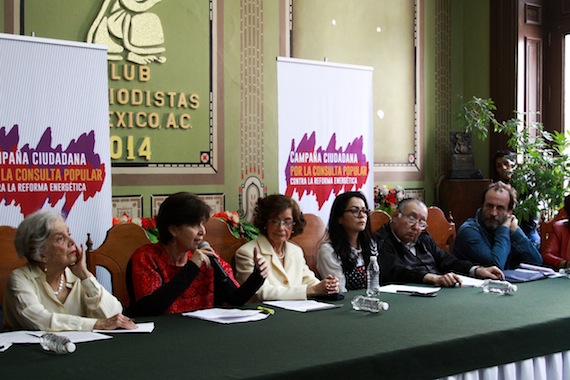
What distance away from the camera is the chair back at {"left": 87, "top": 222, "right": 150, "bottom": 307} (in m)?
4.05

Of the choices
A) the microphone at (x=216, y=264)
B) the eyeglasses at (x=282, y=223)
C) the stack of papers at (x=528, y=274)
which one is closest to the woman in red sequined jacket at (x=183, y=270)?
the microphone at (x=216, y=264)

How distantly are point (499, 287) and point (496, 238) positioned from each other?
3.43ft

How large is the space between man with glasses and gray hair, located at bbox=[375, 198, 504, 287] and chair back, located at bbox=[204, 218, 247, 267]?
85 cm

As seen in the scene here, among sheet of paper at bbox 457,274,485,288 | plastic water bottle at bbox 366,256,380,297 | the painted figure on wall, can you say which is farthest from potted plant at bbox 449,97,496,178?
plastic water bottle at bbox 366,256,380,297

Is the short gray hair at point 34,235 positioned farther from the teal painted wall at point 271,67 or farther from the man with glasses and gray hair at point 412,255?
the teal painted wall at point 271,67

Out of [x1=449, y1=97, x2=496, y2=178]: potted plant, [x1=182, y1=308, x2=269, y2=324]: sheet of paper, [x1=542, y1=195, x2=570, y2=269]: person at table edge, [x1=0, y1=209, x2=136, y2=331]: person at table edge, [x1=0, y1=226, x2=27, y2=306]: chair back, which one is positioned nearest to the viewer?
[x1=0, y1=209, x2=136, y2=331]: person at table edge

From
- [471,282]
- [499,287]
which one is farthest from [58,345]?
[471,282]

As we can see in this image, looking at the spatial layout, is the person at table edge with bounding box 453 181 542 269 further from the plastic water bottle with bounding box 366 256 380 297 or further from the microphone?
the microphone

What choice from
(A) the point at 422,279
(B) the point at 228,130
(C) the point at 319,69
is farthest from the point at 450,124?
(A) the point at 422,279

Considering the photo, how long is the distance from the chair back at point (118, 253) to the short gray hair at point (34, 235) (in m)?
0.92

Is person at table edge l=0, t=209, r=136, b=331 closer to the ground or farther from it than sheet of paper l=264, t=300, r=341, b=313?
farther from it

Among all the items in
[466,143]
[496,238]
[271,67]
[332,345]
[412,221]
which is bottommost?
[332,345]

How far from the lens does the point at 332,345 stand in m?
2.61

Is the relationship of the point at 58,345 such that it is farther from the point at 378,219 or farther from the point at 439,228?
the point at 439,228
